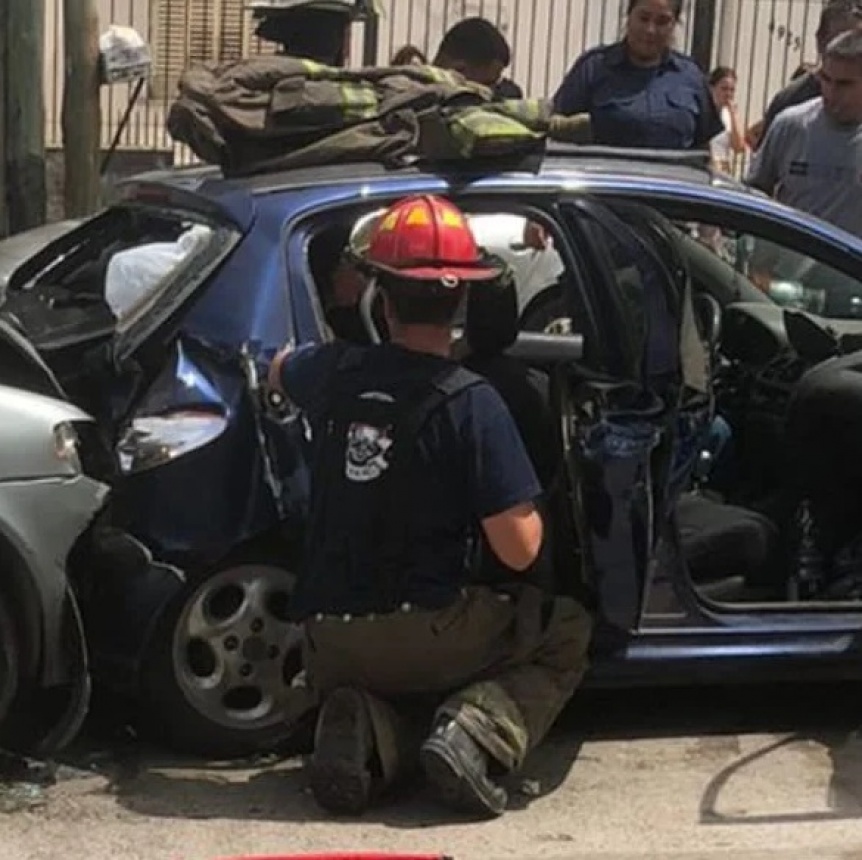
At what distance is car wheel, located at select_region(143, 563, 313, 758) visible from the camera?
17.1 ft

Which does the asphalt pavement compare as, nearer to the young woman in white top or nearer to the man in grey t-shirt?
the man in grey t-shirt

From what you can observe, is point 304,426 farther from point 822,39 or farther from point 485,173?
point 822,39

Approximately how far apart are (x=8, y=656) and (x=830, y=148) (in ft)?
13.1

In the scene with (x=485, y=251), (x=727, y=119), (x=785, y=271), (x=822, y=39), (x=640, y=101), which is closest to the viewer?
(x=485, y=251)

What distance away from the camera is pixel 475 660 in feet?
16.9

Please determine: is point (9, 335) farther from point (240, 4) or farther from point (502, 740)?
point (240, 4)

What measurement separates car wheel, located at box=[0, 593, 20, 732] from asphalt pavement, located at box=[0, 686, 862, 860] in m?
0.25

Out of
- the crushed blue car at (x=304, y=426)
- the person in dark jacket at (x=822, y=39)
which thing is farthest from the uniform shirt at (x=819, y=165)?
the crushed blue car at (x=304, y=426)

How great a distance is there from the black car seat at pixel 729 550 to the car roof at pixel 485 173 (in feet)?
2.91

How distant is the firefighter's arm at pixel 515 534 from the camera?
4941 millimetres

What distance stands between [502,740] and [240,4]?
11.3 meters

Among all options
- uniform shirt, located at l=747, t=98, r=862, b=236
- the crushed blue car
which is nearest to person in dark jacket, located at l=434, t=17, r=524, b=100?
uniform shirt, located at l=747, t=98, r=862, b=236

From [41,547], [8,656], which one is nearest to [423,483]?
[41,547]

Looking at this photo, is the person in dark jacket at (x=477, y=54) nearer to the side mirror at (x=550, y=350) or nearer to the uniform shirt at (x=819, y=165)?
the uniform shirt at (x=819, y=165)
